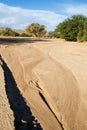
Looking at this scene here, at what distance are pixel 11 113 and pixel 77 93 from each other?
16.7 ft

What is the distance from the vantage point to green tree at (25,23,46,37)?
10212 cm

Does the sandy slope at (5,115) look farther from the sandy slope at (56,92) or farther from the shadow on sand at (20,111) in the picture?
the sandy slope at (56,92)

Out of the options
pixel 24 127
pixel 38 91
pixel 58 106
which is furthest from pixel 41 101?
pixel 24 127

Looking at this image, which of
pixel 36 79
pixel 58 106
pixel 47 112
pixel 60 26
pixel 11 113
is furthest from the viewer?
pixel 60 26

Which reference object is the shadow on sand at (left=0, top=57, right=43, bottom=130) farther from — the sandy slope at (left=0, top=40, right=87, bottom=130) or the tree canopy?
the tree canopy

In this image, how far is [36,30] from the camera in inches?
4055

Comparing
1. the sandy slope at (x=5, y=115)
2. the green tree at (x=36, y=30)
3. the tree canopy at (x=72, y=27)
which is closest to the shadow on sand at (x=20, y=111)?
the sandy slope at (x=5, y=115)

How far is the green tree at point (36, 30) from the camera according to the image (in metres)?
102

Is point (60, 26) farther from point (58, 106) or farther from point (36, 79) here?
point (58, 106)

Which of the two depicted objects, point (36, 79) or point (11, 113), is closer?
point (11, 113)

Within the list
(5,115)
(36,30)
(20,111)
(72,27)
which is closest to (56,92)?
(20,111)

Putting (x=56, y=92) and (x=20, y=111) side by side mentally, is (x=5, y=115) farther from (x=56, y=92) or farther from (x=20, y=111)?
(x=56, y=92)

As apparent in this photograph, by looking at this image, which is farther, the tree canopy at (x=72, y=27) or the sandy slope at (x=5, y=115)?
the tree canopy at (x=72, y=27)

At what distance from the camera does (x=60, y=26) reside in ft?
240
